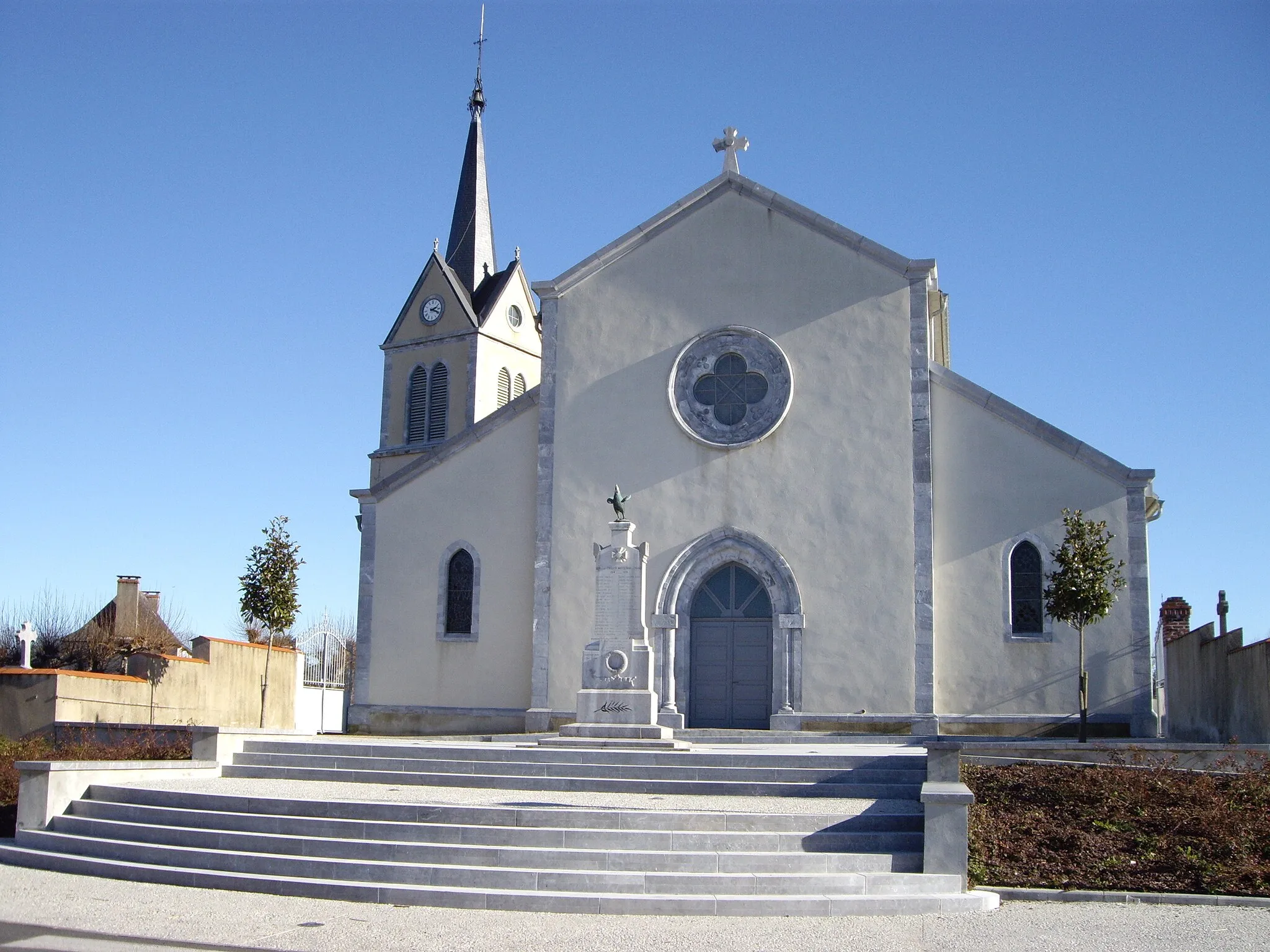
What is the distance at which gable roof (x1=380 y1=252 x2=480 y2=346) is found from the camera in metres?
35.4

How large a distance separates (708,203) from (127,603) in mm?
19374

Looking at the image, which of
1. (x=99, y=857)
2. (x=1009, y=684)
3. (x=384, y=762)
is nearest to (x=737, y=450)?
(x=1009, y=684)

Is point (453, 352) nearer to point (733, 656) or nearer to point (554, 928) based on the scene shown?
point (733, 656)

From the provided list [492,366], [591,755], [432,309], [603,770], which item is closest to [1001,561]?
[591,755]

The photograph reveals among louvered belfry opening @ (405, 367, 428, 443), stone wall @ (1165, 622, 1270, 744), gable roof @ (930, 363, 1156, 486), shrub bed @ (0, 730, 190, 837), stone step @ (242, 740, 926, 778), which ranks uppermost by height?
louvered belfry opening @ (405, 367, 428, 443)

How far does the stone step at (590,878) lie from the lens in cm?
1133

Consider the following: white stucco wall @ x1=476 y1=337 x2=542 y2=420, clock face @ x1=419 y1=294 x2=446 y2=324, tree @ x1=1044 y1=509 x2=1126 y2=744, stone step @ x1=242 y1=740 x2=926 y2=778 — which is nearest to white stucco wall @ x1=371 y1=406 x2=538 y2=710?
stone step @ x1=242 y1=740 x2=926 y2=778

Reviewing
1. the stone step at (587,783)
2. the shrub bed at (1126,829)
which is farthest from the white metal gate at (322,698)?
the shrub bed at (1126,829)

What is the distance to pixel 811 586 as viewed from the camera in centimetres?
2281

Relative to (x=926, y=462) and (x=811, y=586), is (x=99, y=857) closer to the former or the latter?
(x=811, y=586)

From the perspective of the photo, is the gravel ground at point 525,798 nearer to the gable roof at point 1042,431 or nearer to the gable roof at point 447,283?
the gable roof at point 1042,431

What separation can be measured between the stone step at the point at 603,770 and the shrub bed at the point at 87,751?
108 centimetres

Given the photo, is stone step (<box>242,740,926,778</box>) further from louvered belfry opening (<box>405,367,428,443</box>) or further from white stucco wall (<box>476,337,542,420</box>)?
louvered belfry opening (<box>405,367,428,443</box>)

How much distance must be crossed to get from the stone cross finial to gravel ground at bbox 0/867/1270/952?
16552mm
